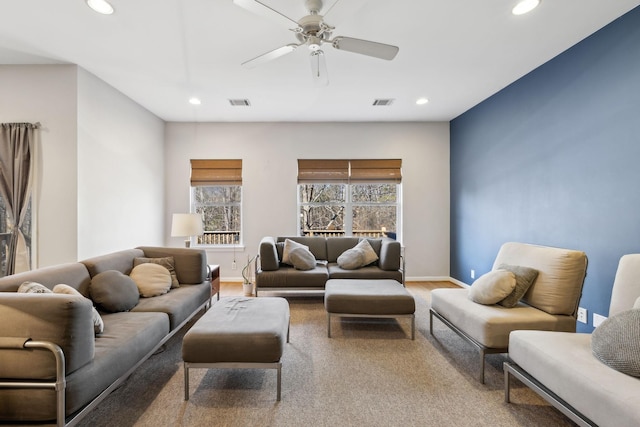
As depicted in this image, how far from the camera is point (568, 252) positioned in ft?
7.79

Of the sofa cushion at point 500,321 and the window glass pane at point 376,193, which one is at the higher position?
the window glass pane at point 376,193

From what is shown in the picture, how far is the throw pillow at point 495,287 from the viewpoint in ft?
8.12

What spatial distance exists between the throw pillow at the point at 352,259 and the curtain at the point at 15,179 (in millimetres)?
3604

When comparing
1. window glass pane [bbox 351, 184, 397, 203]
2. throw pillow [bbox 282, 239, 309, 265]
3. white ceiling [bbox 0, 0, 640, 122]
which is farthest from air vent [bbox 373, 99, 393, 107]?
throw pillow [bbox 282, 239, 309, 265]

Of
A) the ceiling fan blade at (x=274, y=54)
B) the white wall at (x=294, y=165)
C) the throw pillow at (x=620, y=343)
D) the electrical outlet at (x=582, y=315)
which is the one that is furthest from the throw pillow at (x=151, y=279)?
the electrical outlet at (x=582, y=315)

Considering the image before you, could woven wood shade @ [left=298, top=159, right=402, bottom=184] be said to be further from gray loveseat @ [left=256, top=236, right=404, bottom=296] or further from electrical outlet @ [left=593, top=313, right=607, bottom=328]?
electrical outlet @ [left=593, top=313, right=607, bottom=328]

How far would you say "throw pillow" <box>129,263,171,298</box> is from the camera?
2896mm

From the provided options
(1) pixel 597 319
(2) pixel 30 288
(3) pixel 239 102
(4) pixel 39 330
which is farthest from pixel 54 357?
(1) pixel 597 319

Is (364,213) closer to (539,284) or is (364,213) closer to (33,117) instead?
(539,284)

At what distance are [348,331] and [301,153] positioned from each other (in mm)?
3279

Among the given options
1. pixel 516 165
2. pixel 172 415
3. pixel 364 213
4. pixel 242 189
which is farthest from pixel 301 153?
pixel 172 415

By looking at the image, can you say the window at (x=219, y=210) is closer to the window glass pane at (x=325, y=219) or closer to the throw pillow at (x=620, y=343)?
the window glass pane at (x=325, y=219)

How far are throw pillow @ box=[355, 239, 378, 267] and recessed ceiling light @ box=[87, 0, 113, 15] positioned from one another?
3.68 metres

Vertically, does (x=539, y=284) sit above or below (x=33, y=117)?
below
